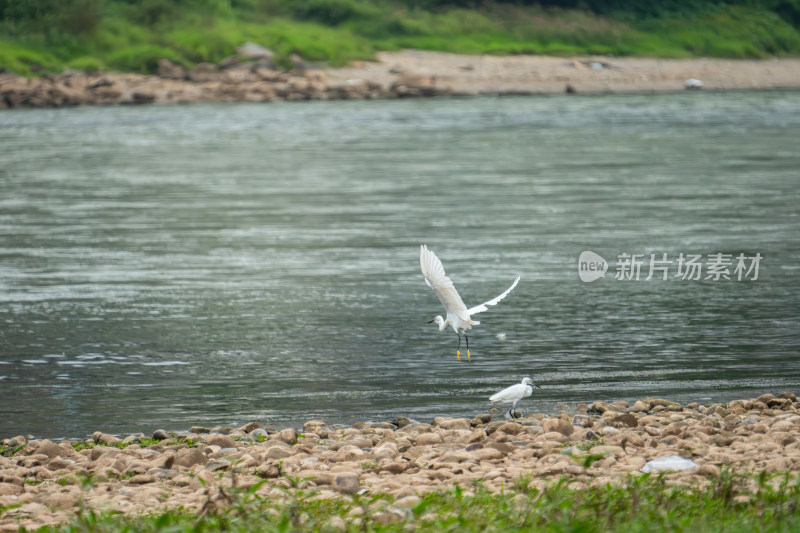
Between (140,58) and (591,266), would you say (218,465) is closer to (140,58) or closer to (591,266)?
(591,266)

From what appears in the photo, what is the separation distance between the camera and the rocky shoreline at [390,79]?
63750mm

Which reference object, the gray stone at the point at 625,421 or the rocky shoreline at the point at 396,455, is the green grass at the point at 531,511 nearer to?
the rocky shoreline at the point at 396,455

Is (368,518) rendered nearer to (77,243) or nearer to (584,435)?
(584,435)

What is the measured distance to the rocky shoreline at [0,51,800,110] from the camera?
63750mm

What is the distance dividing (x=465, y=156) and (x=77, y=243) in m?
15.9

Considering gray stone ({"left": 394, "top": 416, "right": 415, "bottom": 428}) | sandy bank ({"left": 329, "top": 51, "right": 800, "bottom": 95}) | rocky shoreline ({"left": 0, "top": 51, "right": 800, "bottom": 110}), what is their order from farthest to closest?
sandy bank ({"left": 329, "top": 51, "right": 800, "bottom": 95}) → rocky shoreline ({"left": 0, "top": 51, "right": 800, "bottom": 110}) → gray stone ({"left": 394, "top": 416, "right": 415, "bottom": 428})

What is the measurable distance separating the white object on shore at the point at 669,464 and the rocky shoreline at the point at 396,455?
0.07m

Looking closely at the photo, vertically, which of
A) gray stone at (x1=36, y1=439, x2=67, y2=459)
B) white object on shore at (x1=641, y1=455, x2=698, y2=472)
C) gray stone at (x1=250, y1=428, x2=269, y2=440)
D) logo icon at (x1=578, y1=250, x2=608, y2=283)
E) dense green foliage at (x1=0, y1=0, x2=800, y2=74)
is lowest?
gray stone at (x1=36, y1=439, x2=67, y2=459)

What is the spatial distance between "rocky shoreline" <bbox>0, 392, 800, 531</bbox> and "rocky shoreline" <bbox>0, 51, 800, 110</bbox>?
181ft

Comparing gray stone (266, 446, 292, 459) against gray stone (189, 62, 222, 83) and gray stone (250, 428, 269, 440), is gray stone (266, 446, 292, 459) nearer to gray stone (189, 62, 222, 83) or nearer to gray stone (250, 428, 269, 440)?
gray stone (250, 428, 269, 440)

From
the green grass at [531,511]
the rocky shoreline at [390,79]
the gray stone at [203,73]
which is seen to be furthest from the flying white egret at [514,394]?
the gray stone at [203,73]

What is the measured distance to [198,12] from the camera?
76.1 m

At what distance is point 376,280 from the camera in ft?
53.7

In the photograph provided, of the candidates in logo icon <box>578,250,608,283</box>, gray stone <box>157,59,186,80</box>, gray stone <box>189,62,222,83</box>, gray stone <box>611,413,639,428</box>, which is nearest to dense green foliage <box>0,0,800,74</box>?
gray stone <box>157,59,186,80</box>
